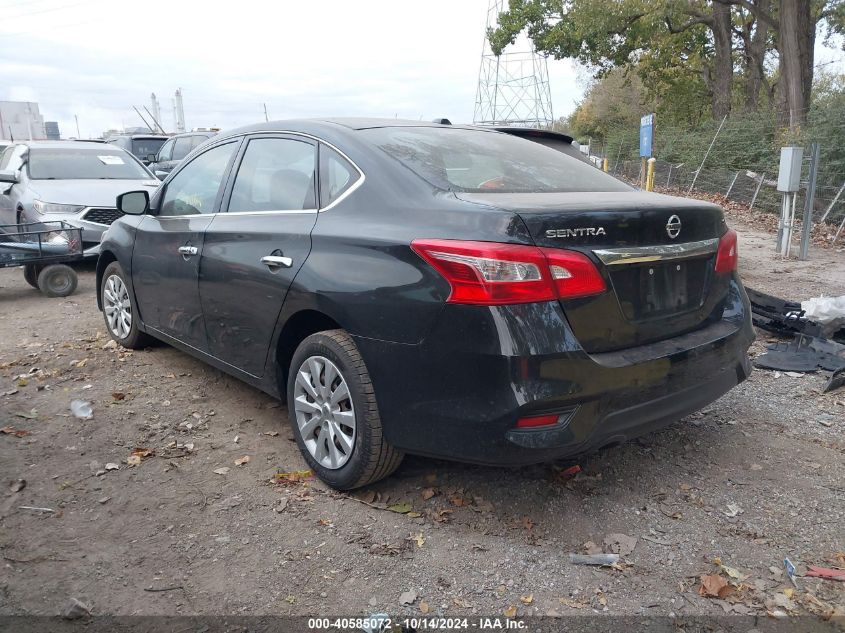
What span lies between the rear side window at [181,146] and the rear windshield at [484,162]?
1417 centimetres

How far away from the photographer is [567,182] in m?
3.59

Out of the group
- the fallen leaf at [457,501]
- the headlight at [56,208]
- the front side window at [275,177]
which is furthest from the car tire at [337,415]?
the headlight at [56,208]

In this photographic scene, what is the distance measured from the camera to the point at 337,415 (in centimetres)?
330

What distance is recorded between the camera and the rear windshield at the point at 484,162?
130 inches

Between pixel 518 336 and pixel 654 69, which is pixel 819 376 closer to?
pixel 518 336

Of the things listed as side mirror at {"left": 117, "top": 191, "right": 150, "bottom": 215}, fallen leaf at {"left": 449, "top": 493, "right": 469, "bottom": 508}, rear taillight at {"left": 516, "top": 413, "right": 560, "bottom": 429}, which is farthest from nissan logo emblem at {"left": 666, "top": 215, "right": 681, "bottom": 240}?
side mirror at {"left": 117, "top": 191, "right": 150, "bottom": 215}

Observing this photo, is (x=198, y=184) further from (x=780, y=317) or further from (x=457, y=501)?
(x=780, y=317)

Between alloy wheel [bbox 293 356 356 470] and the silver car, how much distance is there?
5937 mm

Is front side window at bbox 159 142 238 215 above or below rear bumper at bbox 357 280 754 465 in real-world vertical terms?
above

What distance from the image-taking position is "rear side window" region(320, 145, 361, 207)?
135 inches

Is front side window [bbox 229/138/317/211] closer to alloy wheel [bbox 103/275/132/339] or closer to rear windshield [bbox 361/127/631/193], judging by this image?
rear windshield [bbox 361/127/631/193]

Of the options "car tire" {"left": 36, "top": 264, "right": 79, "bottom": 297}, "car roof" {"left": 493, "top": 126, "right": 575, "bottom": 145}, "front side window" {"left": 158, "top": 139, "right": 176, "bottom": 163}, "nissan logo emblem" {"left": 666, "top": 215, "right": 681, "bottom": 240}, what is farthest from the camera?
"front side window" {"left": 158, "top": 139, "right": 176, "bottom": 163}

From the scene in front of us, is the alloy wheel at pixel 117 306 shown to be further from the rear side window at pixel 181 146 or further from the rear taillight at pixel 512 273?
the rear side window at pixel 181 146

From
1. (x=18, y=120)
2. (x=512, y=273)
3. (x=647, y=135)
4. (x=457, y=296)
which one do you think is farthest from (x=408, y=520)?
(x=18, y=120)
